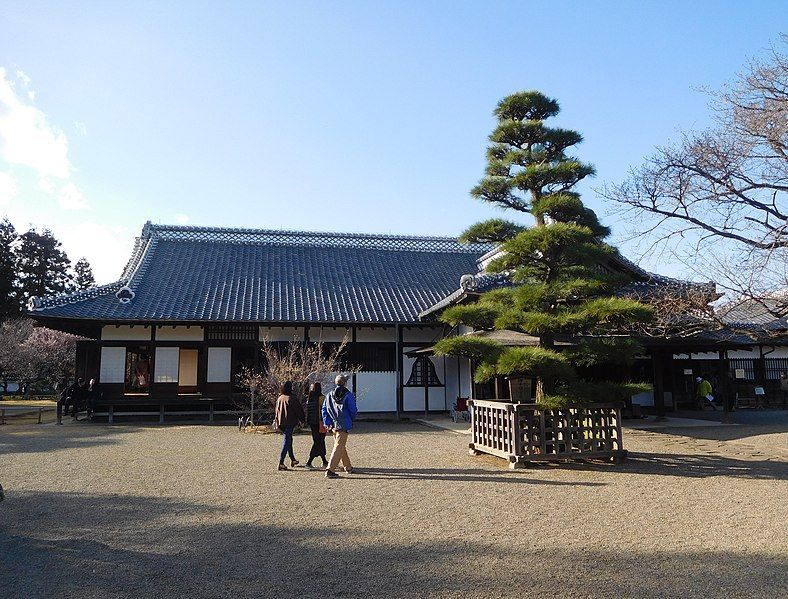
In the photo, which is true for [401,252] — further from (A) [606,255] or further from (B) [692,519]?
(B) [692,519]

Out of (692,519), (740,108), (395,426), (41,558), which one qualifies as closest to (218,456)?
(41,558)

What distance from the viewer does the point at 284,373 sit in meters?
14.0

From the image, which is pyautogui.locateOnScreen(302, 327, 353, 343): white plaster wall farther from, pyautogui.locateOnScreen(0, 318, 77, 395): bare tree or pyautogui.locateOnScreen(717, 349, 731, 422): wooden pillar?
pyautogui.locateOnScreen(0, 318, 77, 395): bare tree

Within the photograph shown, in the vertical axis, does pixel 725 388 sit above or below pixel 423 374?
below

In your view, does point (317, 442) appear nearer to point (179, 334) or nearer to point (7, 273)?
point (179, 334)

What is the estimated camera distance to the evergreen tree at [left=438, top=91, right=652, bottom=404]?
877 centimetres

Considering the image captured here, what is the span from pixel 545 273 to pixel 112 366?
12.8 m

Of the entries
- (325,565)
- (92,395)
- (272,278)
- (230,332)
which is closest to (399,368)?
(230,332)

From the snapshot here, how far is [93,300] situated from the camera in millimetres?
16391

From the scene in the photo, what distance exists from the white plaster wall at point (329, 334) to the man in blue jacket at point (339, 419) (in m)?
8.77

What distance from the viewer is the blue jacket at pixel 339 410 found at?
331 inches

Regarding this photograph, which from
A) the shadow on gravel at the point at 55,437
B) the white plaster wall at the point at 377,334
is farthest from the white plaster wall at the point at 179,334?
the white plaster wall at the point at 377,334

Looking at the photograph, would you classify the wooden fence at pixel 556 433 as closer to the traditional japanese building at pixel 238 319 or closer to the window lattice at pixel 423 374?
the traditional japanese building at pixel 238 319

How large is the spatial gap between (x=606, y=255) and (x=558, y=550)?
580 cm
